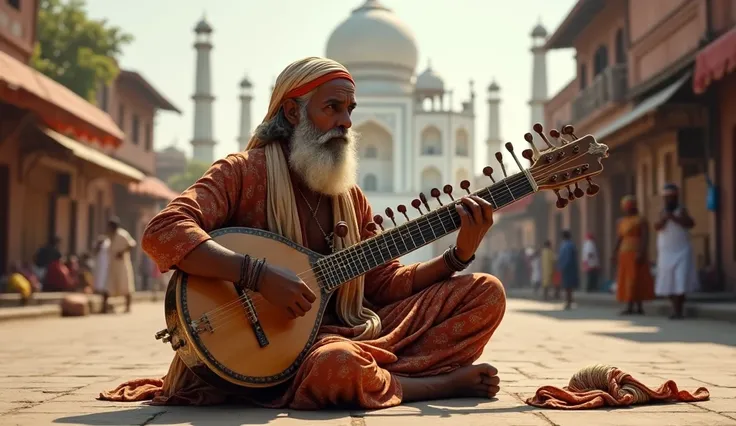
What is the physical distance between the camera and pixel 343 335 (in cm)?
395

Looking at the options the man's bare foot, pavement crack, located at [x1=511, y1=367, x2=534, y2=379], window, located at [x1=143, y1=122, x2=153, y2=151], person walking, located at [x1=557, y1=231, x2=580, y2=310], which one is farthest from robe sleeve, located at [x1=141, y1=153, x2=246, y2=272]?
window, located at [x1=143, y1=122, x2=153, y2=151]

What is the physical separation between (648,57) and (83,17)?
41.2 ft

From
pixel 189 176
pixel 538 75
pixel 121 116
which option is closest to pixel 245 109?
pixel 189 176

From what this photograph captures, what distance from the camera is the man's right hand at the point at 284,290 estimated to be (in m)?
3.67

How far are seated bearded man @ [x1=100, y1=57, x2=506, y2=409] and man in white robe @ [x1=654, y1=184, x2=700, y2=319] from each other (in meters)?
7.69

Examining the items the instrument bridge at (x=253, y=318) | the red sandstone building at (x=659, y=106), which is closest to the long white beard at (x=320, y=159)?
the instrument bridge at (x=253, y=318)

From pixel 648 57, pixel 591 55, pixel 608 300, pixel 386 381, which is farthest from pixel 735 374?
pixel 591 55

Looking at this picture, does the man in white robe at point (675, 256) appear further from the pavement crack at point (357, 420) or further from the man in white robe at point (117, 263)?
the pavement crack at point (357, 420)

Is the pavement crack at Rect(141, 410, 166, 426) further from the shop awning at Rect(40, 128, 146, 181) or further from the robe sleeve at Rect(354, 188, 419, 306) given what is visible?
the shop awning at Rect(40, 128, 146, 181)

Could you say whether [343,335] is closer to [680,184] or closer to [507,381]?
[507,381]

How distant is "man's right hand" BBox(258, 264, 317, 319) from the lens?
3674mm

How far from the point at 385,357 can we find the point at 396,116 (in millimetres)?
54800

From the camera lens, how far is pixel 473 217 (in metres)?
3.84

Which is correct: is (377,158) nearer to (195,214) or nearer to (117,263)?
(117,263)
